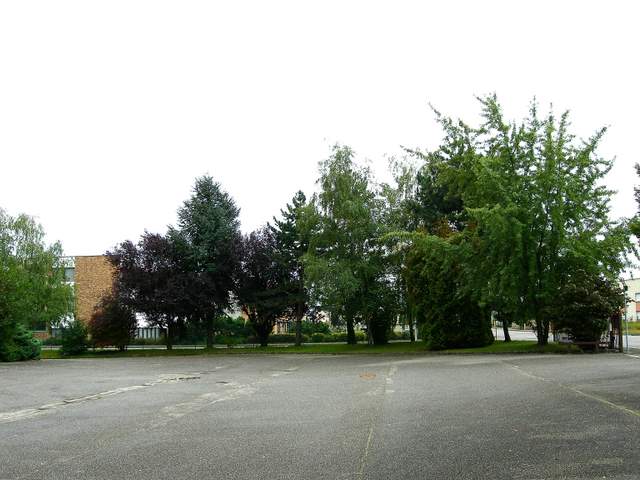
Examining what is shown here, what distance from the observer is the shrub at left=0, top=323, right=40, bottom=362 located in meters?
33.3

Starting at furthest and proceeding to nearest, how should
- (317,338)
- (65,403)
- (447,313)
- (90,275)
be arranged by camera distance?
(90,275) < (317,338) < (447,313) < (65,403)

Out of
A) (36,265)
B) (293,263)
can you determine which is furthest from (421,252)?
(36,265)

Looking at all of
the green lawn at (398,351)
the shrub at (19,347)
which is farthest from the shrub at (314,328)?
the shrub at (19,347)

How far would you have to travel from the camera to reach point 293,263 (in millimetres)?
45812

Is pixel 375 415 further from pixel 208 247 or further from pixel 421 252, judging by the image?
pixel 208 247

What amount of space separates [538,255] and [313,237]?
1551 centimetres

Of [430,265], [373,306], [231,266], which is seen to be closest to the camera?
[430,265]

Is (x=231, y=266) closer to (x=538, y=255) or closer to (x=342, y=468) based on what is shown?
(x=538, y=255)

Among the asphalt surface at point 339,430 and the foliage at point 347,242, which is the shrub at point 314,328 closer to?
the foliage at point 347,242

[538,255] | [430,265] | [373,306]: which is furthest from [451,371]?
[373,306]

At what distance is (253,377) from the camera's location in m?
19.5

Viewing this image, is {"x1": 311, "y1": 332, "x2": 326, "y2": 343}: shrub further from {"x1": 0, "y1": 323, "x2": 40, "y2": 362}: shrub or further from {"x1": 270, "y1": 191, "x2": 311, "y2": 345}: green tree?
{"x1": 0, "y1": 323, "x2": 40, "y2": 362}: shrub

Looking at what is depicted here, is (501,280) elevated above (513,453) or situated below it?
above

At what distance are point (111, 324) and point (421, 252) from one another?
884 inches
